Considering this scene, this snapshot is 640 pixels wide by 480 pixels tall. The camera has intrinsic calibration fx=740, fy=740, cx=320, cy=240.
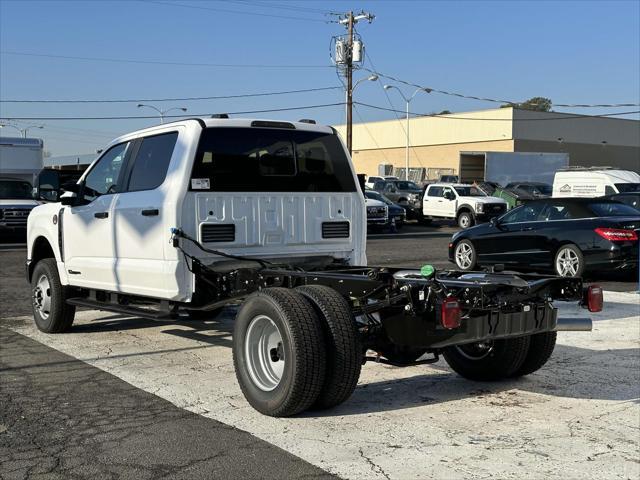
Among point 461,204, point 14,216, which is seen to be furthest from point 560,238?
point 461,204

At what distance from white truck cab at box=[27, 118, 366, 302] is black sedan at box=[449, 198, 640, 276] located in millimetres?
6570

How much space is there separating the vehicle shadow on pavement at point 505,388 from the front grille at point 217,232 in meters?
1.72

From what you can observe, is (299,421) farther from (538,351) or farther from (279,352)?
(538,351)

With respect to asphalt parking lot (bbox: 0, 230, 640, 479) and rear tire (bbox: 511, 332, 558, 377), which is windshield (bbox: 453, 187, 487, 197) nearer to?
asphalt parking lot (bbox: 0, 230, 640, 479)

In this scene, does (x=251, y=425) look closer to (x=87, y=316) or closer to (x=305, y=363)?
(x=305, y=363)

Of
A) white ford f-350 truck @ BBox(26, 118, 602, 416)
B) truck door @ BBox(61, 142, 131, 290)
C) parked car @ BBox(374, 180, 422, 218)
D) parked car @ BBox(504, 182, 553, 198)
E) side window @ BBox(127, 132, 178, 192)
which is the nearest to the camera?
white ford f-350 truck @ BBox(26, 118, 602, 416)

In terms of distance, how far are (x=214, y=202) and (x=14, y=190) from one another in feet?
57.9

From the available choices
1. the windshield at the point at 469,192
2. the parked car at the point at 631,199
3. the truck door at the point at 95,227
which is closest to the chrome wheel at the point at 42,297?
the truck door at the point at 95,227

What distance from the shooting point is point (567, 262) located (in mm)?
12672

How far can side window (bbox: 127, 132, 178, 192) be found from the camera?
21.5ft

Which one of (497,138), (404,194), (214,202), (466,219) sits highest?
(497,138)

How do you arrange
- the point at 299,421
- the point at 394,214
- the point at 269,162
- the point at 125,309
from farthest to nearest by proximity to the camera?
the point at 394,214 → the point at 125,309 → the point at 269,162 → the point at 299,421

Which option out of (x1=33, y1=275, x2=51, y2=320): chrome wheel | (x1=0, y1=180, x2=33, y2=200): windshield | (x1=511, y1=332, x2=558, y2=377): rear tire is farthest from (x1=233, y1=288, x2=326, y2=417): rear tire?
(x1=0, y1=180, x2=33, y2=200): windshield

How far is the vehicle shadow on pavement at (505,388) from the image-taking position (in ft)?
18.1
